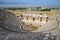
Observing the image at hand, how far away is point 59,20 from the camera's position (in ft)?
12.0

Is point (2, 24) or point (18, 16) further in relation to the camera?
point (18, 16)

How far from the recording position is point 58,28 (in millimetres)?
3348

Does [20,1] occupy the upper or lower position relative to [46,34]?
upper

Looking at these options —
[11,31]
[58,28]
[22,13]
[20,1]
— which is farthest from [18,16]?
[58,28]

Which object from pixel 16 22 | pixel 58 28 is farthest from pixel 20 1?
pixel 58 28

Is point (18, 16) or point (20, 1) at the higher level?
point (20, 1)

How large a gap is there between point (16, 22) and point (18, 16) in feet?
0.81

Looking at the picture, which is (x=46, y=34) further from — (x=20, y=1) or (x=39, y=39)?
(x=20, y=1)

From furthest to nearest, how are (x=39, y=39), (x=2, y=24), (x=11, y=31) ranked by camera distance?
(x=2, y=24), (x=11, y=31), (x=39, y=39)

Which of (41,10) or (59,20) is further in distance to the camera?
(41,10)

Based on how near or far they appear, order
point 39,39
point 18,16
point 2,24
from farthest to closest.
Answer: point 18,16 < point 2,24 < point 39,39

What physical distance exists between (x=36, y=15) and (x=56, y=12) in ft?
1.60

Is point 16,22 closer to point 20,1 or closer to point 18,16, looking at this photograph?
point 18,16

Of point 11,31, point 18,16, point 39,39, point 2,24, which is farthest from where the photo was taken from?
point 18,16
